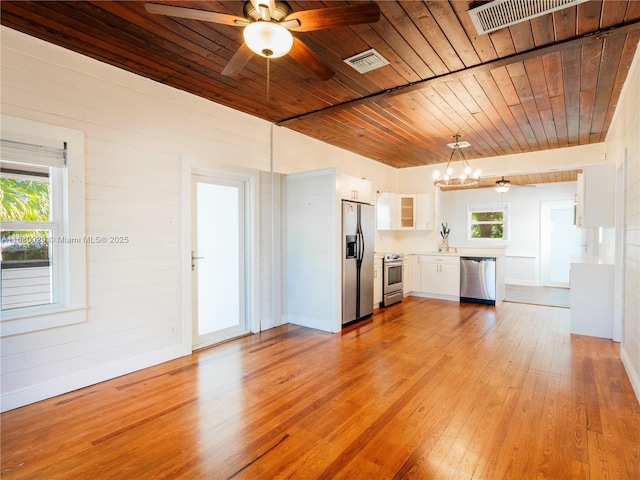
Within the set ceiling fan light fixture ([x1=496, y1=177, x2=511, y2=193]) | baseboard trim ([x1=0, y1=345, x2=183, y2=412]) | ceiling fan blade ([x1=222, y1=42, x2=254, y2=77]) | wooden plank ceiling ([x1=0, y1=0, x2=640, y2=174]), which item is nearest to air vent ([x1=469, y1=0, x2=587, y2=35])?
wooden plank ceiling ([x1=0, y1=0, x2=640, y2=174])

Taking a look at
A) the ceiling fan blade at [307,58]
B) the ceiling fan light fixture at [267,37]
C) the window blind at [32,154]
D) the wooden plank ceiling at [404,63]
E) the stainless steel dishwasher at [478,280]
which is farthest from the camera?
the stainless steel dishwasher at [478,280]

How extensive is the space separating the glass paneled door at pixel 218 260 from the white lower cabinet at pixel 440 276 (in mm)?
3926

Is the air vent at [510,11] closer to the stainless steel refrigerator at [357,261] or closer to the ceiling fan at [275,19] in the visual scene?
the ceiling fan at [275,19]

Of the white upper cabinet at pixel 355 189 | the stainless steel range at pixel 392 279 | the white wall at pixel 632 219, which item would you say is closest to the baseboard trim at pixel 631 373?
the white wall at pixel 632 219

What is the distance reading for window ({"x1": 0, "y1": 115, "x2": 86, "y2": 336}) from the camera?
255 cm

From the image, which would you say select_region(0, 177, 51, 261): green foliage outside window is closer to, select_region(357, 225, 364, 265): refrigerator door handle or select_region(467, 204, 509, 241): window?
select_region(357, 225, 364, 265): refrigerator door handle

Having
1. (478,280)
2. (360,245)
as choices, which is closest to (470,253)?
(478,280)

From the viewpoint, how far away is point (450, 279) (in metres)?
6.51

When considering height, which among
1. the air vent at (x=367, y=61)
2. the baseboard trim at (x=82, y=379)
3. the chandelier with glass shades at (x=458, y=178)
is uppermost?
the air vent at (x=367, y=61)

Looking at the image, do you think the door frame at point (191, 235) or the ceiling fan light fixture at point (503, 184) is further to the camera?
the ceiling fan light fixture at point (503, 184)

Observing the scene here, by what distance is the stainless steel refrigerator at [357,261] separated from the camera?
15.4ft

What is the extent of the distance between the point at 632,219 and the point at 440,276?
12.6 feet

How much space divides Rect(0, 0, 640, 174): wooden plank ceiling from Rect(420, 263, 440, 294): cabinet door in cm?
288

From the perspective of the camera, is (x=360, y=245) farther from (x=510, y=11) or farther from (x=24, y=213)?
(x=24, y=213)
